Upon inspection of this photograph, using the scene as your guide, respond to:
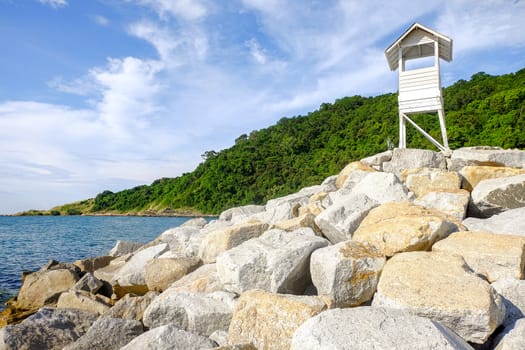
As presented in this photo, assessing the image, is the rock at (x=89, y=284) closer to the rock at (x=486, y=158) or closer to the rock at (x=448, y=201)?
the rock at (x=448, y=201)

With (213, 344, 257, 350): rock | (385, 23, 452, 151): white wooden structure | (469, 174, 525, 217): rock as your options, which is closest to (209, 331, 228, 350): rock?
(213, 344, 257, 350): rock

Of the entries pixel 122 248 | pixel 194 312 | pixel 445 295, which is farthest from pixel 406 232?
pixel 122 248

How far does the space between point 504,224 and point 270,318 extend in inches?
201

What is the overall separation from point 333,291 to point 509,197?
5.52 m

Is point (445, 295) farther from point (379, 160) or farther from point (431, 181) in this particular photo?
point (379, 160)

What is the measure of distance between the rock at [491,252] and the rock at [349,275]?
1165mm

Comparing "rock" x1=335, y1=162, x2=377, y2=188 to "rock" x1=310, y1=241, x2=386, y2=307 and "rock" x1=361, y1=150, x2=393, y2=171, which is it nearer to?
"rock" x1=361, y1=150, x2=393, y2=171

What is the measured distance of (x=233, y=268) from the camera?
5.95 meters

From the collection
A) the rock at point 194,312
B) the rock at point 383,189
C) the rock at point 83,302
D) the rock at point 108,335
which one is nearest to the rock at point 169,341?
the rock at point 194,312

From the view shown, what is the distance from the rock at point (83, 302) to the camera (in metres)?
7.86

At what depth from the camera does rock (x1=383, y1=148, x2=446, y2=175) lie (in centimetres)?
1152

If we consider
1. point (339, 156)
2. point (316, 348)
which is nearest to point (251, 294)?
point (316, 348)

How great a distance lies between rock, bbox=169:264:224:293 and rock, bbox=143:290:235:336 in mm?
455

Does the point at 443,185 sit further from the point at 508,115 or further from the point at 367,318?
the point at 508,115
